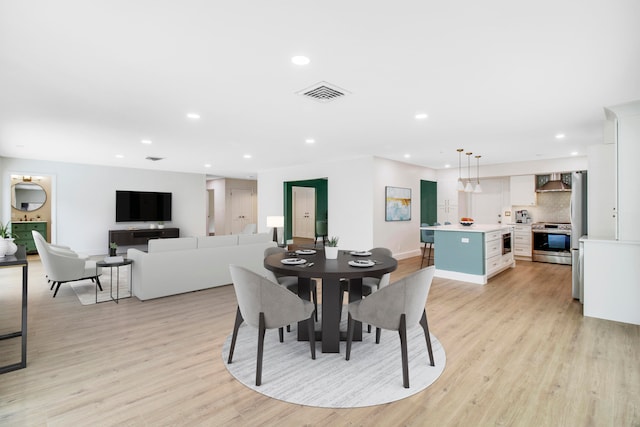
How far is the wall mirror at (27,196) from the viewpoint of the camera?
8.46 meters

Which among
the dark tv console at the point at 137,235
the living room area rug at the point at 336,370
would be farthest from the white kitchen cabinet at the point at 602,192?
the dark tv console at the point at 137,235

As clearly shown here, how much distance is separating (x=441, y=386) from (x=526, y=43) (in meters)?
2.53

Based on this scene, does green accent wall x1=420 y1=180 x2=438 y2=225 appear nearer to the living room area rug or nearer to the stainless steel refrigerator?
the stainless steel refrigerator

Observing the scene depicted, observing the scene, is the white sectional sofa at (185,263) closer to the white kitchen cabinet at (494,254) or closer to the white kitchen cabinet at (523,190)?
the white kitchen cabinet at (494,254)

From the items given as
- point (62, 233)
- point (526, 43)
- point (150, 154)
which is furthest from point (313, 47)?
point (62, 233)

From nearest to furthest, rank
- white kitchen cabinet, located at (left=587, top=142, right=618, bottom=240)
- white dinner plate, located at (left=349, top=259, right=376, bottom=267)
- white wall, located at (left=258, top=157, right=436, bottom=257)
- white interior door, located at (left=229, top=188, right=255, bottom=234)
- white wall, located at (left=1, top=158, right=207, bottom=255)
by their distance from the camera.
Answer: white dinner plate, located at (left=349, top=259, right=376, bottom=267)
white kitchen cabinet, located at (left=587, top=142, right=618, bottom=240)
white wall, located at (left=258, top=157, right=436, bottom=257)
white wall, located at (left=1, top=158, right=207, bottom=255)
white interior door, located at (left=229, top=188, right=255, bottom=234)

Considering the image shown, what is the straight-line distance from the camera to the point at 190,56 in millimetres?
2551

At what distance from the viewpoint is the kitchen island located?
5521 millimetres

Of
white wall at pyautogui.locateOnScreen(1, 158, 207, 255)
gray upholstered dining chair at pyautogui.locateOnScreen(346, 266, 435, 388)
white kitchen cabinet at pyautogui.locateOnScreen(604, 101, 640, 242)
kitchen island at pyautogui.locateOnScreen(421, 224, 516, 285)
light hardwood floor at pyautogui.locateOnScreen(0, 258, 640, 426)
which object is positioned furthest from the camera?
white wall at pyautogui.locateOnScreen(1, 158, 207, 255)

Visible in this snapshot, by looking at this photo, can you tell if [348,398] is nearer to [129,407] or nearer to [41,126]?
[129,407]

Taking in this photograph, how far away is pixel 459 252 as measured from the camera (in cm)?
580

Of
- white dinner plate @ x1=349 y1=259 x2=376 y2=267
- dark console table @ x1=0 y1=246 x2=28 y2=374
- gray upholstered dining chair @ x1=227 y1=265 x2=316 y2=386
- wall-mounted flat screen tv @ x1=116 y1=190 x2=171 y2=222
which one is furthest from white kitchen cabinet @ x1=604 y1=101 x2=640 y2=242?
wall-mounted flat screen tv @ x1=116 y1=190 x2=171 y2=222

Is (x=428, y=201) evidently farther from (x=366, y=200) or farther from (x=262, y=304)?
(x=262, y=304)

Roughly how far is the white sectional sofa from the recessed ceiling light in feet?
10.2
